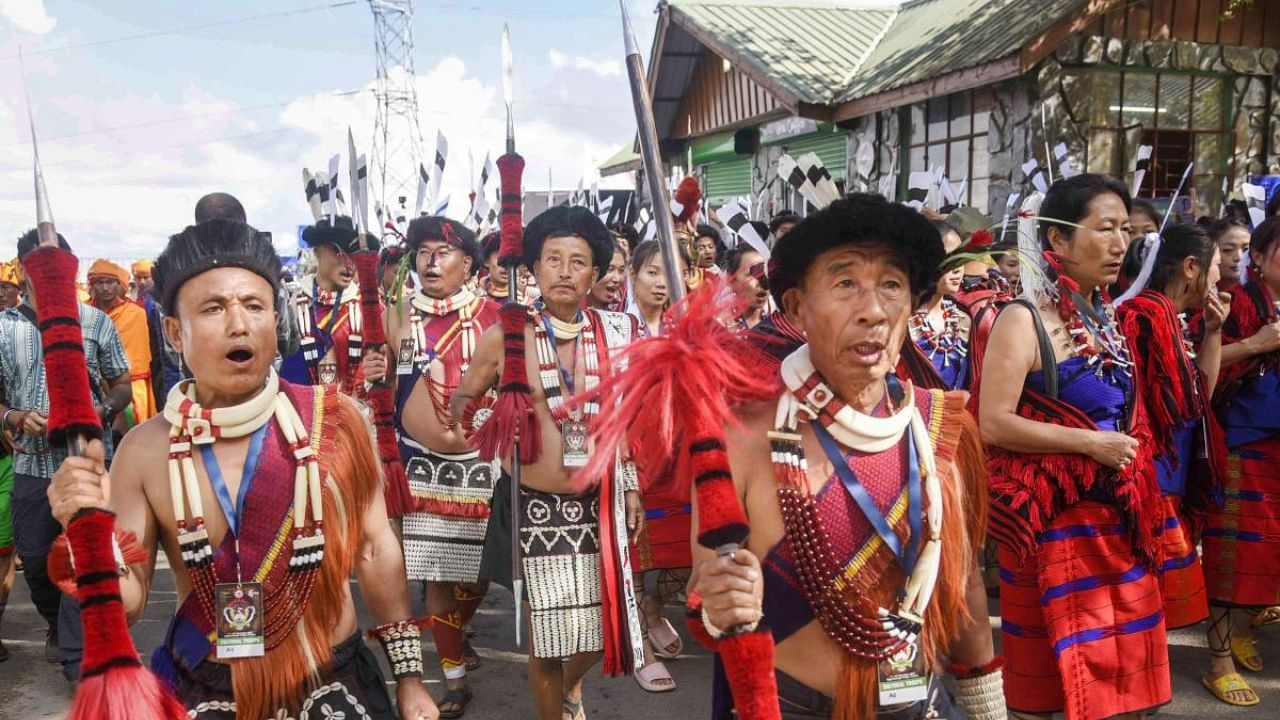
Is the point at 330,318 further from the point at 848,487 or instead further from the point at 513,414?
the point at 848,487

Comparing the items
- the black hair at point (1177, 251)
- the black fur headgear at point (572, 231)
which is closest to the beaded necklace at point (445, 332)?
the black fur headgear at point (572, 231)

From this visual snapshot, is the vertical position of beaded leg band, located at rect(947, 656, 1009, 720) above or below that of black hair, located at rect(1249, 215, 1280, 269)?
below

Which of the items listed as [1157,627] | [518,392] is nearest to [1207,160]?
[1157,627]

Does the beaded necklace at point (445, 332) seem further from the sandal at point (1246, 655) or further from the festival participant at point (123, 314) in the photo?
the sandal at point (1246, 655)

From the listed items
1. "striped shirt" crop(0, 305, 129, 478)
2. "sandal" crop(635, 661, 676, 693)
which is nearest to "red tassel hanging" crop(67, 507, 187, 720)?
"sandal" crop(635, 661, 676, 693)

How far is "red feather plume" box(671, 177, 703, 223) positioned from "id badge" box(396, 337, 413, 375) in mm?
1832

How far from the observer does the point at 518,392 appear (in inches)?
147

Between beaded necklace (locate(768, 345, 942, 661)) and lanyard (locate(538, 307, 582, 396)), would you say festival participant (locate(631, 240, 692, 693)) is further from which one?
beaded necklace (locate(768, 345, 942, 661))

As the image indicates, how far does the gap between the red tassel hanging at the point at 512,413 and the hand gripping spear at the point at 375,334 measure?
33 cm

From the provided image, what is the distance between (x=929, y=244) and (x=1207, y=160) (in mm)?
10525

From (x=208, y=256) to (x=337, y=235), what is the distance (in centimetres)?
441

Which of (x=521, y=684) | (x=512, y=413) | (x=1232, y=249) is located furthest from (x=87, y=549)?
(x=1232, y=249)

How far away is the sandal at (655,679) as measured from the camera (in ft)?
15.0

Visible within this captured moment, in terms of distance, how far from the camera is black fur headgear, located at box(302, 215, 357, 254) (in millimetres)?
6520
